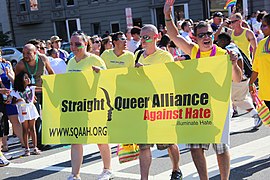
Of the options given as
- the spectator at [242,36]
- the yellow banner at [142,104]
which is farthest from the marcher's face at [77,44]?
the spectator at [242,36]

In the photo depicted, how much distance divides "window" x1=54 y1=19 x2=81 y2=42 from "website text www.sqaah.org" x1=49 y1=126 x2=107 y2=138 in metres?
Result: 34.1

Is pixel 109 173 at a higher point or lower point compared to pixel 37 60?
lower

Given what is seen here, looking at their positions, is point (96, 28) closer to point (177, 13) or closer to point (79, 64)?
point (177, 13)

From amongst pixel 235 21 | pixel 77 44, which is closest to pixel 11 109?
pixel 77 44

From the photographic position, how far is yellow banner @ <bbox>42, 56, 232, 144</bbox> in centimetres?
449

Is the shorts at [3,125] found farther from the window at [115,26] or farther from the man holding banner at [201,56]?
the window at [115,26]

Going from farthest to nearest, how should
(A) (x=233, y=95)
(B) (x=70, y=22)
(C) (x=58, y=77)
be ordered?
(B) (x=70, y=22), (A) (x=233, y=95), (C) (x=58, y=77)

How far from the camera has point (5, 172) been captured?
694 cm

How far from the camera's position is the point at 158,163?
6.46m

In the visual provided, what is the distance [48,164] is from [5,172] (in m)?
0.67

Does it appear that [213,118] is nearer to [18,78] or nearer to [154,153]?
[154,153]

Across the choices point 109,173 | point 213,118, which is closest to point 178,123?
point 213,118

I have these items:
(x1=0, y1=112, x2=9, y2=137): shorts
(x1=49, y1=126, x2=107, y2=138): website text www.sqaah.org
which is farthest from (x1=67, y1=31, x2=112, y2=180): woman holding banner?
(x1=0, y1=112, x2=9, y2=137): shorts

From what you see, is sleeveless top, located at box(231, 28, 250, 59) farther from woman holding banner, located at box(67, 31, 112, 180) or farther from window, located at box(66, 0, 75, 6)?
window, located at box(66, 0, 75, 6)
